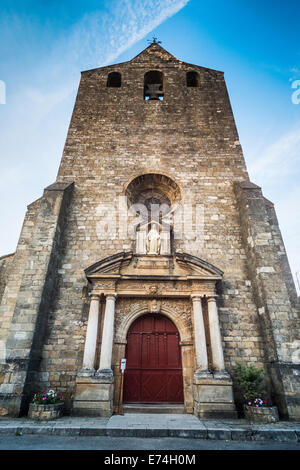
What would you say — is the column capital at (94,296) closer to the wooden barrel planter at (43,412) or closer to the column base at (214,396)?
the wooden barrel planter at (43,412)

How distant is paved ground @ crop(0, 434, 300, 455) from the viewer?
3676 millimetres

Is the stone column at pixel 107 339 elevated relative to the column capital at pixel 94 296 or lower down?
lower down

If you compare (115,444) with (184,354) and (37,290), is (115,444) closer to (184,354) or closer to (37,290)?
(184,354)

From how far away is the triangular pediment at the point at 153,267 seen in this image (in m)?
6.98

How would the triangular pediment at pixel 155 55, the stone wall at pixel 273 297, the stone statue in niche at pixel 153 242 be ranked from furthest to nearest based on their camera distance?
the triangular pediment at pixel 155 55, the stone statue in niche at pixel 153 242, the stone wall at pixel 273 297

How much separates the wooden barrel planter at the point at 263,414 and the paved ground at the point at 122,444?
1.14 meters

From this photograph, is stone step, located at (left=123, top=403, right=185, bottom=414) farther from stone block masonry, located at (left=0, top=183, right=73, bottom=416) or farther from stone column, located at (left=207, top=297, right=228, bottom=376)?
stone block masonry, located at (left=0, top=183, right=73, bottom=416)

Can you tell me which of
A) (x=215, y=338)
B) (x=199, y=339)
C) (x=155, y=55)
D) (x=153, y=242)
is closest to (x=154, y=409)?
(x=199, y=339)

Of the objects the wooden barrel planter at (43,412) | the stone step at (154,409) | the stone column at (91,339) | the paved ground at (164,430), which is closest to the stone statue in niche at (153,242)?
the stone column at (91,339)

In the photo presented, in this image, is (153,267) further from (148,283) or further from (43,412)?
(43,412)

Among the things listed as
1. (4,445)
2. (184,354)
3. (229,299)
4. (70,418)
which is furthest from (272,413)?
(4,445)

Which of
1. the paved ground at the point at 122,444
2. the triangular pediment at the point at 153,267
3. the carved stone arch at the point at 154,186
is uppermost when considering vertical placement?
the carved stone arch at the point at 154,186

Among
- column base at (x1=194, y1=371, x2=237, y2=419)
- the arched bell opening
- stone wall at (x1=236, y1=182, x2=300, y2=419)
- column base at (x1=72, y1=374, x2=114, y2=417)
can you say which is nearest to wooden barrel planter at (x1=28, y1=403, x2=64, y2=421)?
column base at (x1=72, y1=374, x2=114, y2=417)

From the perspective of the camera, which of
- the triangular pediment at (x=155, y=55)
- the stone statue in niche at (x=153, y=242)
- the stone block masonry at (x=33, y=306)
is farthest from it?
the triangular pediment at (x=155, y=55)
